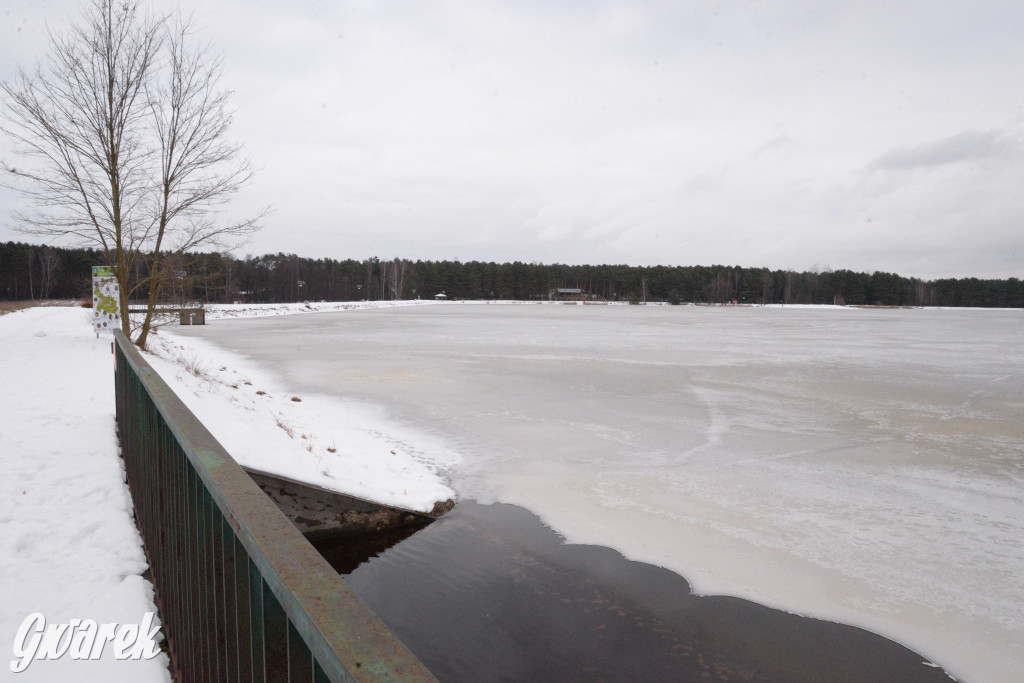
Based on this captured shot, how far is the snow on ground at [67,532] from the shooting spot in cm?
312

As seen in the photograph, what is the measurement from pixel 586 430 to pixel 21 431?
280 inches

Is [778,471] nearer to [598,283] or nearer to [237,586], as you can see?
[237,586]

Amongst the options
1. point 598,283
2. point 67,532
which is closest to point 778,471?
point 67,532

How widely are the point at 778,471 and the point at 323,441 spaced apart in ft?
19.2

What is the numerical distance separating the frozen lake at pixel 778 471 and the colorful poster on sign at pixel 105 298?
20.0 ft

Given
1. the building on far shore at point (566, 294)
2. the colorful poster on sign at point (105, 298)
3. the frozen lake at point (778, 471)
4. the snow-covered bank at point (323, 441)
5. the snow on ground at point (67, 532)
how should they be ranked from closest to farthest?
the snow on ground at point (67, 532) < the frozen lake at point (778, 471) < the snow-covered bank at point (323, 441) < the colorful poster on sign at point (105, 298) < the building on far shore at point (566, 294)

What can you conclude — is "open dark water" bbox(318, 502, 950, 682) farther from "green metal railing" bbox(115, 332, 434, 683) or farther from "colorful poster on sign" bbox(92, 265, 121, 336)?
"colorful poster on sign" bbox(92, 265, 121, 336)

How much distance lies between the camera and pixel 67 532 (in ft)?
14.1

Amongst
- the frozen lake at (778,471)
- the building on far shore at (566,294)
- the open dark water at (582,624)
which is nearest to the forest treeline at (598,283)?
the building on far shore at (566,294)

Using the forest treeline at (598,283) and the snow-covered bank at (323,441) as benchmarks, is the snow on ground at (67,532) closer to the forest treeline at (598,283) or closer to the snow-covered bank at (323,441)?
the snow-covered bank at (323,441)

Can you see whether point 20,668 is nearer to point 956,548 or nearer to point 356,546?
point 356,546

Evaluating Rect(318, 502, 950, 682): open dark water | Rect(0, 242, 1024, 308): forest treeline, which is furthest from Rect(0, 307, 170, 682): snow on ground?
Rect(0, 242, 1024, 308): forest treeline

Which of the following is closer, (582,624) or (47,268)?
(582,624)

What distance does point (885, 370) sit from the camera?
17.8 meters
